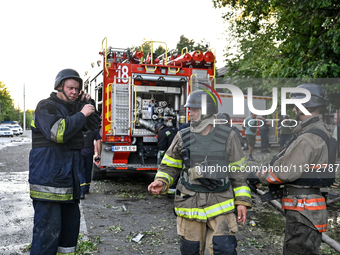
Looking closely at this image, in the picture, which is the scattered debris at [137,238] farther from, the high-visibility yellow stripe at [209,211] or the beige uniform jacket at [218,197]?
the high-visibility yellow stripe at [209,211]

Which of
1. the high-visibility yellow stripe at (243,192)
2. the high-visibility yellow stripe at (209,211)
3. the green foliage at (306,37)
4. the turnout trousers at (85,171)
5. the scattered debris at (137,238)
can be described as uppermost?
the green foliage at (306,37)

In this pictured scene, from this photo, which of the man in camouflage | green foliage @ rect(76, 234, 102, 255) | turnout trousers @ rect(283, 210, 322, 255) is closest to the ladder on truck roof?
green foliage @ rect(76, 234, 102, 255)

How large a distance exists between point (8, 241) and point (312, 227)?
373cm

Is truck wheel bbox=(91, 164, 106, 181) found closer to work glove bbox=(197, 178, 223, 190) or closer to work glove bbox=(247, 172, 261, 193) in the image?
work glove bbox=(247, 172, 261, 193)

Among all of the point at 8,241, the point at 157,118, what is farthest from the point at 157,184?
the point at 157,118

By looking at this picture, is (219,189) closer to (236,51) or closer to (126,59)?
(126,59)

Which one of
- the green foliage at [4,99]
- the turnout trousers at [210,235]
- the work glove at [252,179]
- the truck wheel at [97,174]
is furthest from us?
the green foliage at [4,99]

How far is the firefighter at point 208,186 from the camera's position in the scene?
2826mm

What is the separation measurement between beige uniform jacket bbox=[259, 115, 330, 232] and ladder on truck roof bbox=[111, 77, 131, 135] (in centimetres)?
515

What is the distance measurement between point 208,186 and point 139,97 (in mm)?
5812

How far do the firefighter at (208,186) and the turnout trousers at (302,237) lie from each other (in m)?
0.43

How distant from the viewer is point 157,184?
10.0 feet

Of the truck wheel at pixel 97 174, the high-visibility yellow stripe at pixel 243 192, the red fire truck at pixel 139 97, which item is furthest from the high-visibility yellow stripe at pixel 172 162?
the truck wheel at pixel 97 174

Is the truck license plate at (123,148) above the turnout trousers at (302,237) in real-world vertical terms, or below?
above
